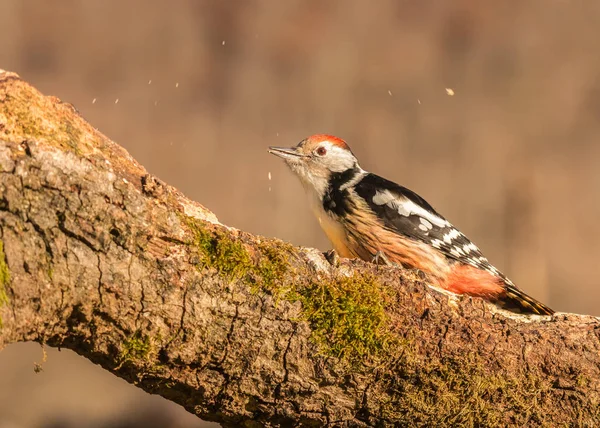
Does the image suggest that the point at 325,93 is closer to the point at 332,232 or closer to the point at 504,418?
the point at 332,232

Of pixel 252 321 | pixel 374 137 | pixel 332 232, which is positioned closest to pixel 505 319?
pixel 252 321

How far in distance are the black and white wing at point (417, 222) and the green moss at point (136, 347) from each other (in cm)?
195

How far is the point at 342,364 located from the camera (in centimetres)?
234

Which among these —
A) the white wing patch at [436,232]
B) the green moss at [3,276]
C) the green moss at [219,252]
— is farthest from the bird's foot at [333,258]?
the white wing patch at [436,232]

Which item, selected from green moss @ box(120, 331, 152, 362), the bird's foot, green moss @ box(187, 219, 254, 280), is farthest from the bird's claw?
green moss @ box(120, 331, 152, 362)

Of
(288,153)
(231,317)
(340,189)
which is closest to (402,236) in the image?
(340,189)

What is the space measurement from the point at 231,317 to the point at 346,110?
3.16 metres

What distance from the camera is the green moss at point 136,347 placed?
7.00ft

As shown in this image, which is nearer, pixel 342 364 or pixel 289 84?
pixel 342 364

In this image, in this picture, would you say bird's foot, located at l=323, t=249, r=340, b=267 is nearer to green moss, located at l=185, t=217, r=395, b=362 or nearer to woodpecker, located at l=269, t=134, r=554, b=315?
green moss, located at l=185, t=217, r=395, b=362

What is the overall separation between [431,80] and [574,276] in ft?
5.49

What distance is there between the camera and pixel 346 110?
17.0 feet

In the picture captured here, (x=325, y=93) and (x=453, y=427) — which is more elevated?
(x=325, y=93)

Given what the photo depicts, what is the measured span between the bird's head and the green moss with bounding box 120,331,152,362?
2372mm
